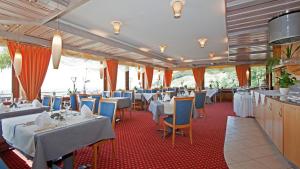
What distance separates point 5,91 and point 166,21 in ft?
18.8

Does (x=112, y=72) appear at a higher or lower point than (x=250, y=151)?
higher

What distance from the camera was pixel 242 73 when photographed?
471 inches

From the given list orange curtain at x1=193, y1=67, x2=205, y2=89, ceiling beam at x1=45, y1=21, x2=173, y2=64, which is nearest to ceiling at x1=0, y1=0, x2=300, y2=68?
ceiling beam at x1=45, y1=21, x2=173, y2=64

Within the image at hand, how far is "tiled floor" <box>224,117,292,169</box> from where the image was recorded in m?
2.65

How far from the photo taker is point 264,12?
341 cm

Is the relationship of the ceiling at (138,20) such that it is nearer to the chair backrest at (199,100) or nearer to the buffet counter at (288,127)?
the buffet counter at (288,127)

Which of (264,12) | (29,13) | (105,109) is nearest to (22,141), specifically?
(105,109)

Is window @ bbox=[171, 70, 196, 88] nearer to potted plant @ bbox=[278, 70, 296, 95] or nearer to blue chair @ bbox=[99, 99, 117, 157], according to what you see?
potted plant @ bbox=[278, 70, 296, 95]

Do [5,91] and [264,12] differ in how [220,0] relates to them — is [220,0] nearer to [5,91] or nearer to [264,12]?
[264,12]

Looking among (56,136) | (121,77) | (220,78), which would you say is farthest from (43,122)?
(220,78)

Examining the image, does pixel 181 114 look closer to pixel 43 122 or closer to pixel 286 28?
pixel 286 28

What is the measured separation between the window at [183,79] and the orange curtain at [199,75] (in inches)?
36.3

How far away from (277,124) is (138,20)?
3.54 m

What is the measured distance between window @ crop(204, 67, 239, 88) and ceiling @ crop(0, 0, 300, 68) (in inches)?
307
